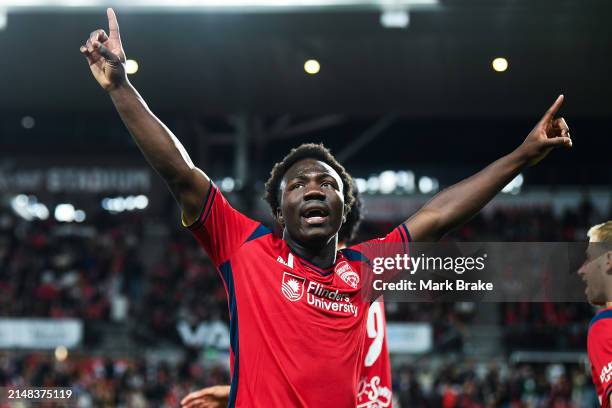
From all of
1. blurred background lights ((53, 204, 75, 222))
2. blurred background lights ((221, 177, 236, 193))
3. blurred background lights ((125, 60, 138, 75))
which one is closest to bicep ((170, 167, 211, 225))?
blurred background lights ((125, 60, 138, 75))

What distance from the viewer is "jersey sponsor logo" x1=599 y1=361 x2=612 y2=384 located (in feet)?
10.3

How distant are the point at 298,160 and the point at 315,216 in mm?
308

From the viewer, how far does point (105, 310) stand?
1892 cm

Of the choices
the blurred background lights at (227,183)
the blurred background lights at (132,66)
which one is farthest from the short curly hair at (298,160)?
the blurred background lights at (227,183)

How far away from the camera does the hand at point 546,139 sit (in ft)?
9.08

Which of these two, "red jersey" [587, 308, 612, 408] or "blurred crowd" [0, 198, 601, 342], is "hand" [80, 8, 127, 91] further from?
"blurred crowd" [0, 198, 601, 342]

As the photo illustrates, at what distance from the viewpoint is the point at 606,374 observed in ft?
10.4

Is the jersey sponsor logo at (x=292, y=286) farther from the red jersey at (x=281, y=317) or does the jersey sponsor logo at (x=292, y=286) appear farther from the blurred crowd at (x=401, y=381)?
the blurred crowd at (x=401, y=381)

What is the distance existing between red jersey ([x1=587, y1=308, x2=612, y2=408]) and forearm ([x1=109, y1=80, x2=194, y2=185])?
168 centimetres

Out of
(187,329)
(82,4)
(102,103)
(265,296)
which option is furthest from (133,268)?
(265,296)

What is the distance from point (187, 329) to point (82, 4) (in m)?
8.07

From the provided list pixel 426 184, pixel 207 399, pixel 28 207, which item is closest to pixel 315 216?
pixel 207 399

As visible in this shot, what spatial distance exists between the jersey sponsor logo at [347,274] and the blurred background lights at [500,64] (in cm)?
1022

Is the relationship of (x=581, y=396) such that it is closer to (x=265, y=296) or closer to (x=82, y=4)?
(x=82, y=4)
